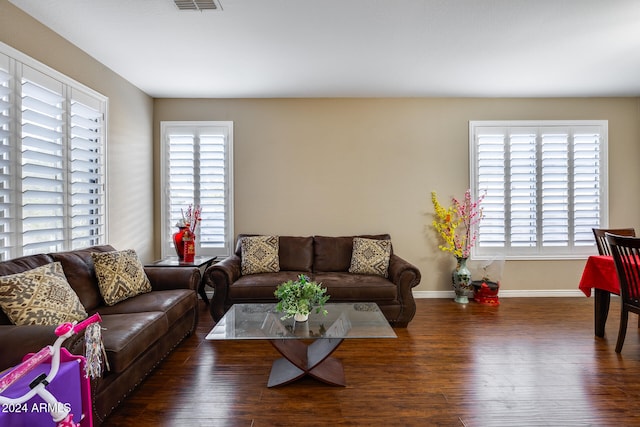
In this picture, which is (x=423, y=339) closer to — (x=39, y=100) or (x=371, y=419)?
(x=371, y=419)

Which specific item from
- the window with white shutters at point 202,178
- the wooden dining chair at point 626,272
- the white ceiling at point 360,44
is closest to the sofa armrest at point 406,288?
the wooden dining chair at point 626,272

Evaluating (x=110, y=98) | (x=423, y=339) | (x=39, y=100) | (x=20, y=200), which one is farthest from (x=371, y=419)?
(x=110, y=98)

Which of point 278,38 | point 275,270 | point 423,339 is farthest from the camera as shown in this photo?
point 275,270

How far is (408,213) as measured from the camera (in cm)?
470

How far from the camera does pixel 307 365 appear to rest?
2.45m

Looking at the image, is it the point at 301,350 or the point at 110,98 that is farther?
the point at 110,98

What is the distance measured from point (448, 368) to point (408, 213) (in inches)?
94.0

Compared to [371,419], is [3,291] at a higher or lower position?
higher

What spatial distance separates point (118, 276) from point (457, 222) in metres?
4.04

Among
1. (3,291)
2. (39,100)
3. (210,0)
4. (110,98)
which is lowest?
(3,291)

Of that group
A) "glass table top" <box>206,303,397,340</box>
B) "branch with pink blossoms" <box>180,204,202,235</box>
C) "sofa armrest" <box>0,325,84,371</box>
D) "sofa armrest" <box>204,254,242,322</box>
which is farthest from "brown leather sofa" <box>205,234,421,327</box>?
"sofa armrest" <box>0,325,84,371</box>

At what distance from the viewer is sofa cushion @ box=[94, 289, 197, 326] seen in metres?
2.65

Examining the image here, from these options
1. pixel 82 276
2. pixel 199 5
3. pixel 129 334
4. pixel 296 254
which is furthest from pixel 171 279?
pixel 199 5

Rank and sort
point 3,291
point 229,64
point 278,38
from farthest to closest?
point 229,64 < point 278,38 < point 3,291
